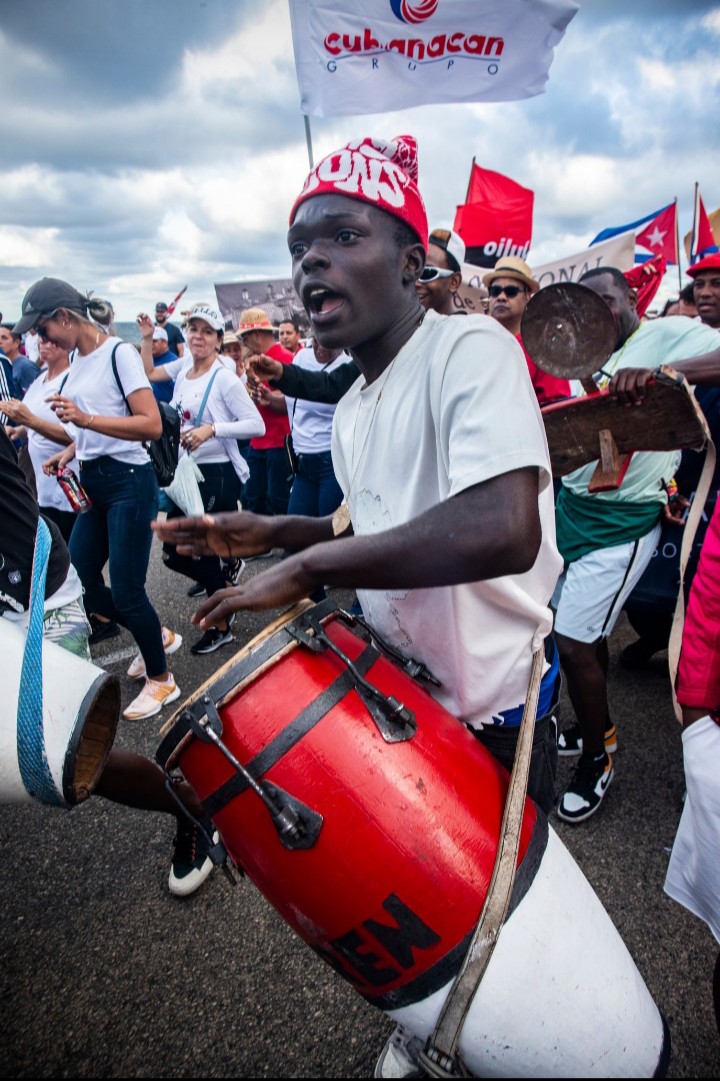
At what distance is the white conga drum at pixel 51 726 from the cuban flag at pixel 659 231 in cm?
809

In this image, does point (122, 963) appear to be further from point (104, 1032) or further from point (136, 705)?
point (136, 705)

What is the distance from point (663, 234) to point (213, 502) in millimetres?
7169

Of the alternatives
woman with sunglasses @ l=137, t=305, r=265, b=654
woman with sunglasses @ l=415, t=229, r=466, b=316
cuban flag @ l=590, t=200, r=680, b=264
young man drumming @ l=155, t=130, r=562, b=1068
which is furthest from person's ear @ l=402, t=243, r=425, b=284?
cuban flag @ l=590, t=200, r=680, b=264

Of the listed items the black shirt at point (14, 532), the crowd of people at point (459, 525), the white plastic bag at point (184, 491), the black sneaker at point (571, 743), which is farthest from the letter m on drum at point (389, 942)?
the white plastic bag at point (184, 491)

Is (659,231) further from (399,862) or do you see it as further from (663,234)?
(399,862)

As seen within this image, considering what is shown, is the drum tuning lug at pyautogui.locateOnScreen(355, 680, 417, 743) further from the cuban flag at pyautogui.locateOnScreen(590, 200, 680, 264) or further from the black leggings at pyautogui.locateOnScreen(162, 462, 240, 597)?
the cuban flag at pyautogui.locateOnScreen(590, 200, 680, 264)

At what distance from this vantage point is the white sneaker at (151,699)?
10.7 ft

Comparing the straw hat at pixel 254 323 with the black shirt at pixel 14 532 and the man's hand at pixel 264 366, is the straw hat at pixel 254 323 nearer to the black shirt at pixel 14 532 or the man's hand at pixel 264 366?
the man's hand at pixel 264 366

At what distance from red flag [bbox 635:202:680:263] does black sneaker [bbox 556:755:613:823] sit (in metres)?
7.42

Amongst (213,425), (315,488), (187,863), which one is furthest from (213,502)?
(187,863)

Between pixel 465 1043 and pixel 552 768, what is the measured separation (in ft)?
2.07

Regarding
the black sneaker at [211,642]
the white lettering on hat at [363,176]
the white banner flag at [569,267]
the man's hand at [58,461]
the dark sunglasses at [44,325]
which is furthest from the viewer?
the white banner flag at [569,267]

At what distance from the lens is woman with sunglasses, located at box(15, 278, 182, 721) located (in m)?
2.95

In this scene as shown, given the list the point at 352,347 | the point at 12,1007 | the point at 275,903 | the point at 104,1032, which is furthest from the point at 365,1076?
the point at 352,347
